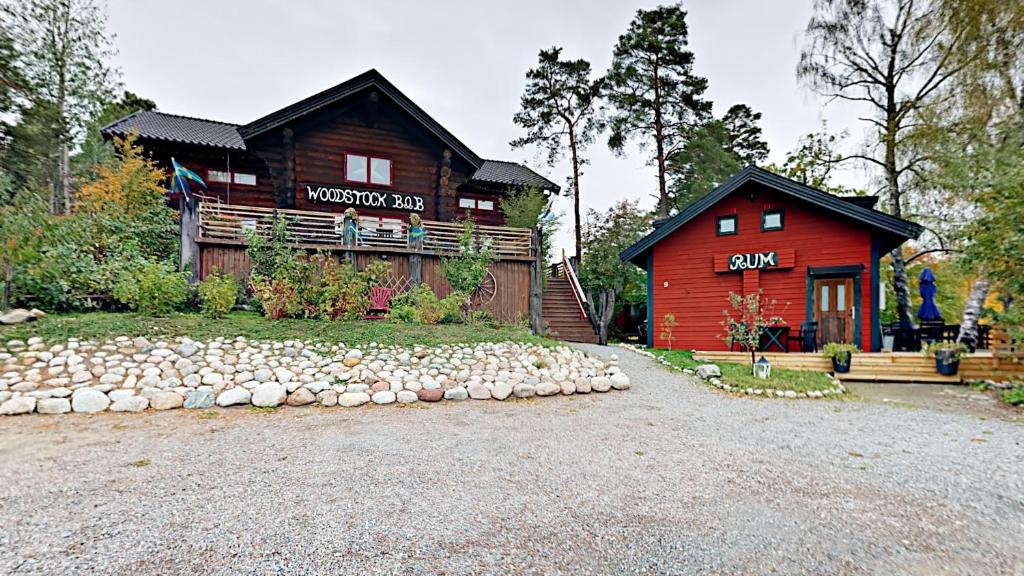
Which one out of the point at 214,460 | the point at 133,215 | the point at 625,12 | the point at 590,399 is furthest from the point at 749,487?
the point at 625,12

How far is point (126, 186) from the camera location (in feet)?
38.1

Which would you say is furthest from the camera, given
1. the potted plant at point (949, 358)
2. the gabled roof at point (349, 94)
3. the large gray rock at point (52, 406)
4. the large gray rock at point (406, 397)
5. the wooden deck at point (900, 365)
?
the gabled roof at point (349, 94)

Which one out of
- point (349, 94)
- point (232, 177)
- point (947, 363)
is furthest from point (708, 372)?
point (232, 177)

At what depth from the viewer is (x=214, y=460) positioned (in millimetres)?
3945

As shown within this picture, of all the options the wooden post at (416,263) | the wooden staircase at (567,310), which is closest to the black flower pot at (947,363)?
the wooden staircase at (567,310)

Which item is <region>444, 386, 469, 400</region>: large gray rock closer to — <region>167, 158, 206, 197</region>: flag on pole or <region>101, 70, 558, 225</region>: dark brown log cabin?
<region>101, 70, 558, 225</region>: dark brown log cabin

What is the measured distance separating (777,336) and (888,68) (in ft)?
31.9

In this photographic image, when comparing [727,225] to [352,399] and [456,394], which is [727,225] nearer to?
[456,394]

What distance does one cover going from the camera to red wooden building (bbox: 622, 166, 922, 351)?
11234 mm

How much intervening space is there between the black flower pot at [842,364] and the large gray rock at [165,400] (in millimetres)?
12020

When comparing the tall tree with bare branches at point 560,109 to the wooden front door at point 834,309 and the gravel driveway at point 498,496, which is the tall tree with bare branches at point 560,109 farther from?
the gravel driveway at point 498,496

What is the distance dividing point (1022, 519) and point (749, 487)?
1.65 m

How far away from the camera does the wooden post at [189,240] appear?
9094 millimetres

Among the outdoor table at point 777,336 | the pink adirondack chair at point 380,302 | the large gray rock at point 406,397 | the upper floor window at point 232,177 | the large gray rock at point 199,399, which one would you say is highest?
the upper floor window at point 232,177
